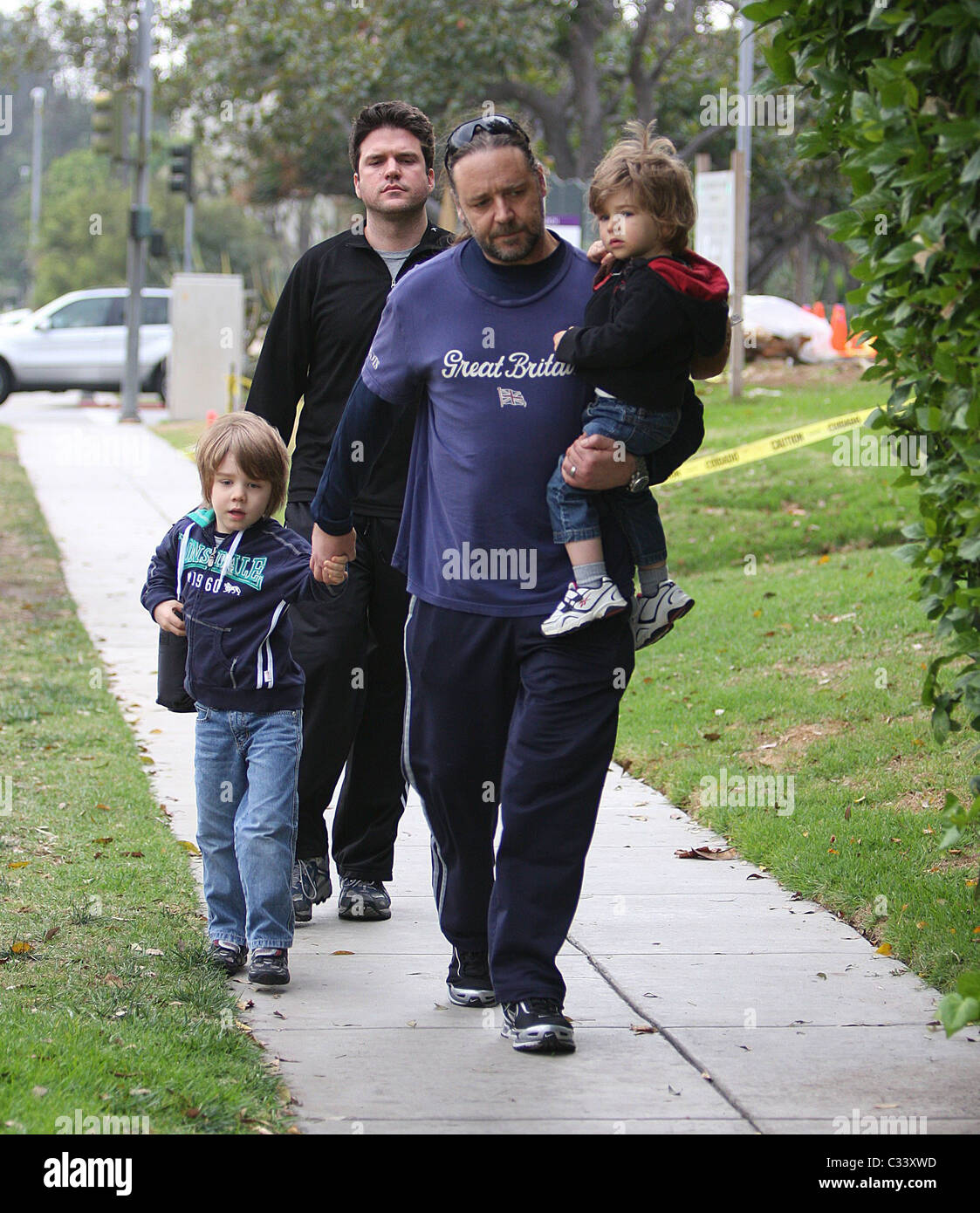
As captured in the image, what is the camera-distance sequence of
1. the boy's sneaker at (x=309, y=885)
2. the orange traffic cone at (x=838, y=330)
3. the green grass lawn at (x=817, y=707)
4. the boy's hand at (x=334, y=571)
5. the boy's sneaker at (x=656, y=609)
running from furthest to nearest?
the orange traffic cone at (x=838, y=330), the green grass lawn at (x=817, y=707), the boy's sneaker at (x=309, y=885), the boy's hand at (x=334, y=571), the boy's sneaker at (x=656, y=609)

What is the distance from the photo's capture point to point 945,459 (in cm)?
368

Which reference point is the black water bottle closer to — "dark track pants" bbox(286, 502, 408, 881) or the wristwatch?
"dark track pants" bbox(286, 502, 408, 881)

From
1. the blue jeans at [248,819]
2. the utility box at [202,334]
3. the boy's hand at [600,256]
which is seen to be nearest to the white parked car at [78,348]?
the utility box at [202,334]

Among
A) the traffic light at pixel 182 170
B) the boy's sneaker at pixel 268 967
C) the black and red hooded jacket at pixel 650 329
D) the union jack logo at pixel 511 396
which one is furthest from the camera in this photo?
the traffic light at pixel 182 170

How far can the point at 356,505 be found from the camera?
17.7 ft

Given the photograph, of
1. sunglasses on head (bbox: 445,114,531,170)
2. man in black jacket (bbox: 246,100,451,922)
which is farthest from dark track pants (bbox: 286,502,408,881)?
sunglasses on head (bbox: 445,114,531,170)

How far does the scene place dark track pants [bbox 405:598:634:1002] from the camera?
13.9ft

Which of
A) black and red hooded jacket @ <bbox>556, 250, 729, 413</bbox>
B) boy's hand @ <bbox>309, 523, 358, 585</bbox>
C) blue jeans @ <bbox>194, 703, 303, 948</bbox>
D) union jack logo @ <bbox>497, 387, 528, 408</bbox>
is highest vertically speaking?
black and red hooded jacket @ <bbox>556, 250, 729, 413</bbox>

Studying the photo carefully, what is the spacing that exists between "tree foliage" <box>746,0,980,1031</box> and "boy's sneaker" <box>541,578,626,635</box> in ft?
2.35

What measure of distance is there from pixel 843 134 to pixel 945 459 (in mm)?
729

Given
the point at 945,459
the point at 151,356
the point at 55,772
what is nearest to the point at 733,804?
the point at 55,772

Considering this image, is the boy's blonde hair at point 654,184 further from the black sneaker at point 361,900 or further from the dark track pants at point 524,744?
the black sneaker at point 361,900

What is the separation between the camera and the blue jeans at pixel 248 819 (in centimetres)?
476

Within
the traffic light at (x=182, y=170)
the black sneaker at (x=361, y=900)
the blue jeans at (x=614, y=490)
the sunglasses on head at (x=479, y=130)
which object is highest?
the traffic light at (x=182, y=170)
